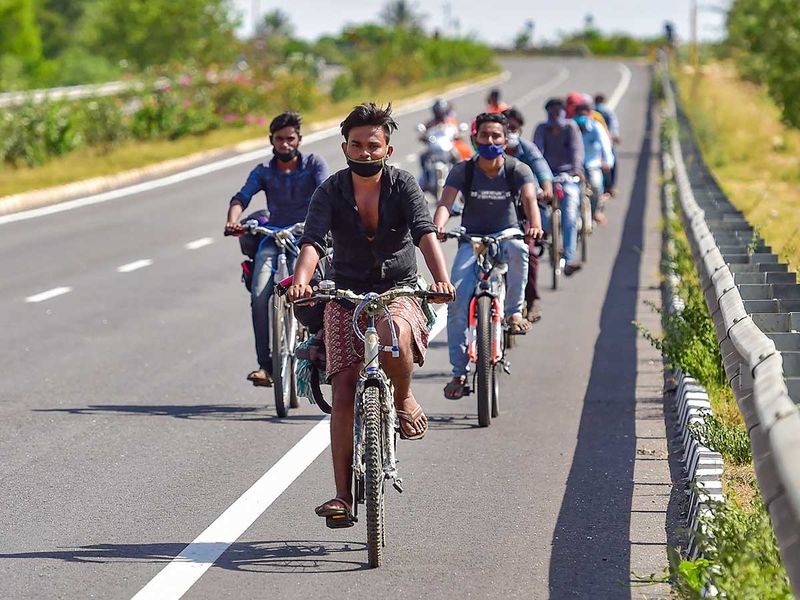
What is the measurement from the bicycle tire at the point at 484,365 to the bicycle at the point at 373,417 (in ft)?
9.80

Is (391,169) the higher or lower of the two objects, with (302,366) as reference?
higher

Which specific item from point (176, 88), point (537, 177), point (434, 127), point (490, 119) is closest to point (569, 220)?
point (537, 177)

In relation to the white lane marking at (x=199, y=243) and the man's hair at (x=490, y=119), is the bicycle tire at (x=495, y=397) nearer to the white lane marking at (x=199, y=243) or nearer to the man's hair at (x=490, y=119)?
the man's hair at (x=490, y=119)

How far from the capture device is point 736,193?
1186 inches

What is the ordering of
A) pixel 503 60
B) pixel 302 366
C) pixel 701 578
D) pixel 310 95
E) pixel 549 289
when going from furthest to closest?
pixel 503 60 < pixel 310 95 < pixel 549 289 < pixel 302 366 < pixel 701 578

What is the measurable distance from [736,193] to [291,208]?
20016 millimetres

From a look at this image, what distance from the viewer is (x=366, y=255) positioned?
7.69 metres

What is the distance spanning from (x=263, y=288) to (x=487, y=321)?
156cm

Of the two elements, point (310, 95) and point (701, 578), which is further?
point (310, 95)

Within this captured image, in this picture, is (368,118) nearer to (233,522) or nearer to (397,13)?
(233,522)

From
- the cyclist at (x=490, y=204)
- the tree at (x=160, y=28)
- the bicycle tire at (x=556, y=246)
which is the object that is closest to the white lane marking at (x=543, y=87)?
the tree at (x=160, y=28)

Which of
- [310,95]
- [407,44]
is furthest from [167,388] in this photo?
[407,44]

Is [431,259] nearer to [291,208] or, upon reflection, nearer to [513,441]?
[513,441]

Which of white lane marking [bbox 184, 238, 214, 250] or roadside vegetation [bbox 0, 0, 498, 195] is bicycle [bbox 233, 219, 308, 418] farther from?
roadside vegetation [bbox 0, 0, 498, 195]
